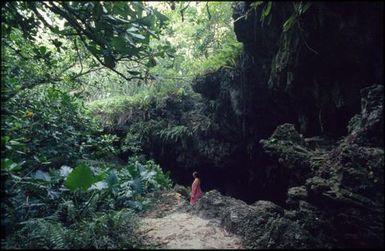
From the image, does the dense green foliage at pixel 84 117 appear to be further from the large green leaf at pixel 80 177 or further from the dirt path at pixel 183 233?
the dirt path at pixel 183 233

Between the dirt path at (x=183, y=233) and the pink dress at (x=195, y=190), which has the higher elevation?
the pink dress at (x=195, y=190)

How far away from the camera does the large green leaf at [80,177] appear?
22.3 feet

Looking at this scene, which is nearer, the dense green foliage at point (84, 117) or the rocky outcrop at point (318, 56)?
the dense green foliage at point (84, 117)

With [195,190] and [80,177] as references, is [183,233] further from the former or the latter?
[195,190]

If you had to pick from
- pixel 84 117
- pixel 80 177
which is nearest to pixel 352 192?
pixel 80 177

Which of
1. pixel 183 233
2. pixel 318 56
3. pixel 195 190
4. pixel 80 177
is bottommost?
pixel 183 233

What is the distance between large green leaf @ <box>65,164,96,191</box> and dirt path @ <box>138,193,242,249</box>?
4.57ft

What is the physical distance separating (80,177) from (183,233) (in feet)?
7.79

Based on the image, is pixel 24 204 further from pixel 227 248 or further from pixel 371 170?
pixel 371 170

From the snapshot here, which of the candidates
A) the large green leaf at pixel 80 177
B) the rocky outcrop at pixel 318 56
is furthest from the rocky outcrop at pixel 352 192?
the large green leaf at pixel 80 177

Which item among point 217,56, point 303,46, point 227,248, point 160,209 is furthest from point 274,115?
point 227,248

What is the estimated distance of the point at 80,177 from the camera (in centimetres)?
689

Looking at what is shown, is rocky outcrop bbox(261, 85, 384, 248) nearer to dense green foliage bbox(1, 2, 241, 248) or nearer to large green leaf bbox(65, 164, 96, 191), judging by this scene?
dense green foliage bbox(1, 2, 241, 248)

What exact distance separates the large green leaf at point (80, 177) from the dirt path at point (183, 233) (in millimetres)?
1392
